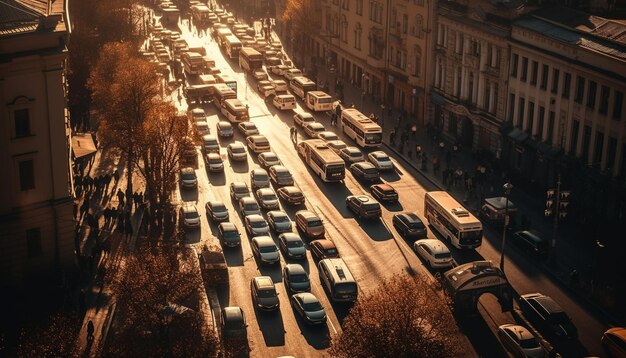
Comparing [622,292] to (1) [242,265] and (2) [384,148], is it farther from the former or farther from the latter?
(2) [384,148]

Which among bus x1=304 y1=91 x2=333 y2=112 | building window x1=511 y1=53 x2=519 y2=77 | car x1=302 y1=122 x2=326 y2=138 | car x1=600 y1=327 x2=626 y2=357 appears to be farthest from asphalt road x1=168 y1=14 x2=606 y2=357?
building window x1=511 y1=53 x2=519 y2=77

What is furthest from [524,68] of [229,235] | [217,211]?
[229,235]

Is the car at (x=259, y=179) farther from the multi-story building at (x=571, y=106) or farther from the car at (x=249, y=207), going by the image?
the multi-story building at (x=571, y=106)

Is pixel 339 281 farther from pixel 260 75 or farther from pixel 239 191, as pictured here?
pixel 260 75

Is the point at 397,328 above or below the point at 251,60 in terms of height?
above

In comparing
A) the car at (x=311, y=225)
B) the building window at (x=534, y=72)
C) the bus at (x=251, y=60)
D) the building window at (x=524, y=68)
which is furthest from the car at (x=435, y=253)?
the bus at (x=251, y=60)
